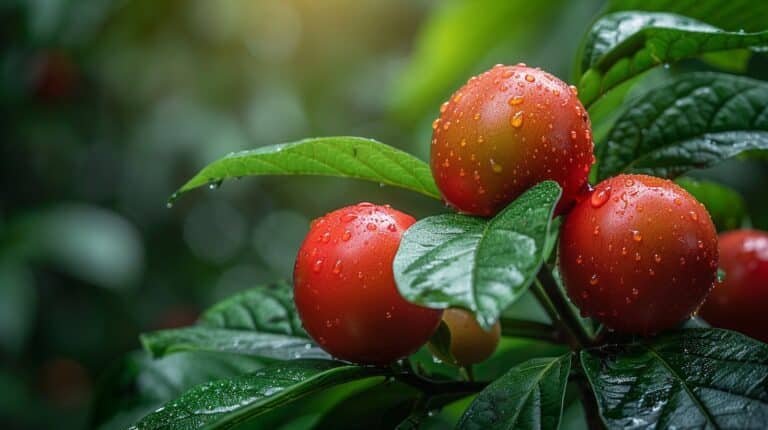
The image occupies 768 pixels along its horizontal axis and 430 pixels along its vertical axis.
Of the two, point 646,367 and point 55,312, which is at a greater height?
point 646,367

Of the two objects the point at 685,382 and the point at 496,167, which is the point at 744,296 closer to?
the point at 685,382

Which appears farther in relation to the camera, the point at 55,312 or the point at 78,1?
the point at 55,312

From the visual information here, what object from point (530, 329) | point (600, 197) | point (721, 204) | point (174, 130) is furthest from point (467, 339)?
point (174, 130)

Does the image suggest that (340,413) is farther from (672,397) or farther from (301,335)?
(672,397)

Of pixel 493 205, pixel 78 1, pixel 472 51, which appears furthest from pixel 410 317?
pixel 78 1

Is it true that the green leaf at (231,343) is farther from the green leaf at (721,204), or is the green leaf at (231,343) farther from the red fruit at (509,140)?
the green leaf at (721,204)

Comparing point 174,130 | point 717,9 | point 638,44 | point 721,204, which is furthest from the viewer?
point 174,130

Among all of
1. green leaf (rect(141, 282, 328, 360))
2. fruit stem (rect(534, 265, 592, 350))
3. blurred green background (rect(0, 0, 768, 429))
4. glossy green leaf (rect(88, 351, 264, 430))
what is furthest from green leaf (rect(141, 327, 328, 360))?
blurred green background (rect(0, 0, 768, 429))
